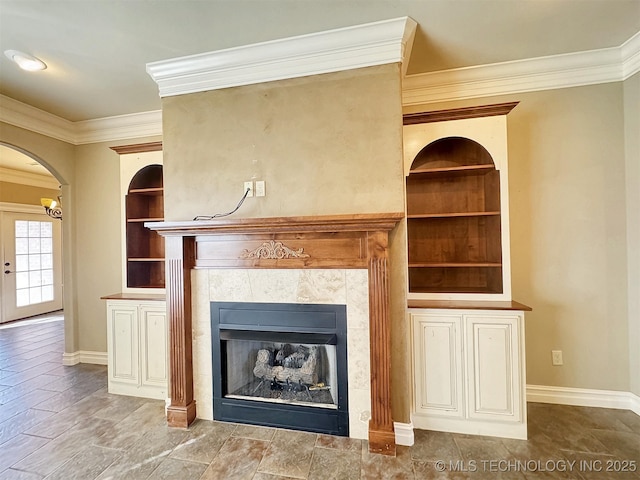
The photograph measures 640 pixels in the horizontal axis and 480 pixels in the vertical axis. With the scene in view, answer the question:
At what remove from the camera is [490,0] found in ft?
5.81

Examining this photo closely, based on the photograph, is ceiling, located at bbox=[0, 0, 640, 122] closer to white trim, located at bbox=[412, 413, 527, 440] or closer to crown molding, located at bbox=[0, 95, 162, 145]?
crown molding, located at bbox=[0, 95, 162, 145]

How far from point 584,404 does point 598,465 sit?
79 centimetres

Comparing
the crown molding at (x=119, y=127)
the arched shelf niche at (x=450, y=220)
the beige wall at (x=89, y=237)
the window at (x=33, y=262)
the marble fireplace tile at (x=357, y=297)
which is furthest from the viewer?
the window at (x=33, y=262)

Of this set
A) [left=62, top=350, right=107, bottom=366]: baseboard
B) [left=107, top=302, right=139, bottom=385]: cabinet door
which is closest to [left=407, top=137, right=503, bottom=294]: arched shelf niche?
[left=107, top=302, right=139, bottom=385]: cabinet door

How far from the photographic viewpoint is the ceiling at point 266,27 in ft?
5.86

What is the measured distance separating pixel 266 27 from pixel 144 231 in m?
2.48

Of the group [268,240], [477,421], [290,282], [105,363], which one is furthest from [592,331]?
[105,363]

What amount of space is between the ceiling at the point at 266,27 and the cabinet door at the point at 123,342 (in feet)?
6.77

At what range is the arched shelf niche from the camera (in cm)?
257

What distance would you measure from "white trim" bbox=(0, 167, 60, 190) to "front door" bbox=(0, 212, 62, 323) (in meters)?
0.59

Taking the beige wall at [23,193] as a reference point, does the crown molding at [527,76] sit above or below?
above

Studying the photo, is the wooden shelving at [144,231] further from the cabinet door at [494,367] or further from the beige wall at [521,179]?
the cabinet door at [494,367]

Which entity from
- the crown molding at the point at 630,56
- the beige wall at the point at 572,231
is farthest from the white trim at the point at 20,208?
the crown molding at the point at 630,56

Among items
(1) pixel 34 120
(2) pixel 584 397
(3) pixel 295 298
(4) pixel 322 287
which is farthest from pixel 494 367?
(1) pixel 34 120
